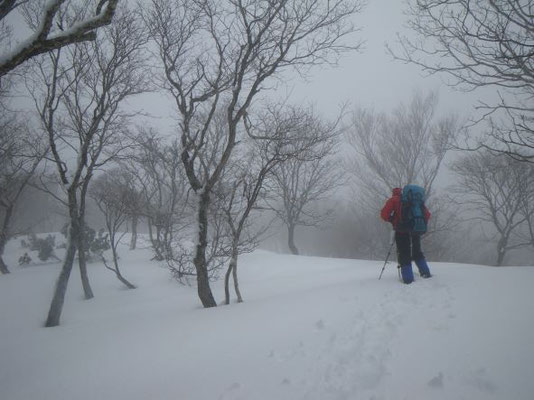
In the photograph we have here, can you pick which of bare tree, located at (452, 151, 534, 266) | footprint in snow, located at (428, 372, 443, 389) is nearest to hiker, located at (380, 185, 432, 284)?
footprint in snow, located at (428, 372, 443, 389)

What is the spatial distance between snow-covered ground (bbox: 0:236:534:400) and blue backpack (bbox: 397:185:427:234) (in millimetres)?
952

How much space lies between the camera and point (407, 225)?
464cm

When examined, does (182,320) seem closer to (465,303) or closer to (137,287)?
(465,303)

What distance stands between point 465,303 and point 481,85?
358cm

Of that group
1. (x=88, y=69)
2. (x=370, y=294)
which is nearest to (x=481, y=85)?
(x=370, y=294)

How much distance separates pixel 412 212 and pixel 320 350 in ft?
10.5

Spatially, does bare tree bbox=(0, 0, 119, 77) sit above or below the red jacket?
above

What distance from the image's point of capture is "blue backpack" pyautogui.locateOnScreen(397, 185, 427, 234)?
4.62 meters

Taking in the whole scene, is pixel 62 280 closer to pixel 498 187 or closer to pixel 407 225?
pixel 407 225

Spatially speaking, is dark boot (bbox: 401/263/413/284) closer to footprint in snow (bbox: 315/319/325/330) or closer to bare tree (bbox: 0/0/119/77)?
footprint in snow (bbox: 315/319/325/330)

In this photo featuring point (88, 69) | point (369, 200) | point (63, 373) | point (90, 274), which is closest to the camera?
point (63, 373)

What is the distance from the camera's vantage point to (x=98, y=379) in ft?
9.20

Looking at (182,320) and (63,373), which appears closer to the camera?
(63,373)

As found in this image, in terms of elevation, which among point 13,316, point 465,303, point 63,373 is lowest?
point 13,316
